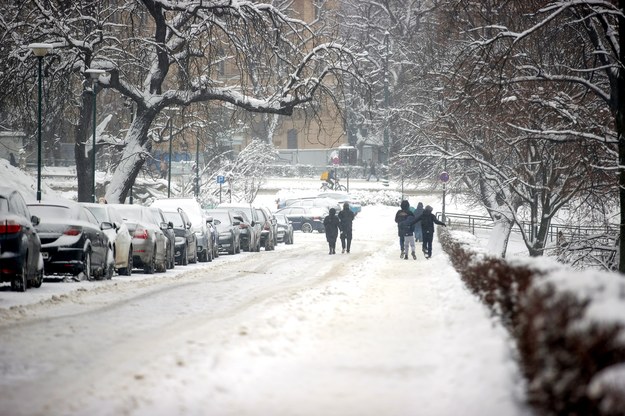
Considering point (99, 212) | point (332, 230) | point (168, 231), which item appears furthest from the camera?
point (332, 230)

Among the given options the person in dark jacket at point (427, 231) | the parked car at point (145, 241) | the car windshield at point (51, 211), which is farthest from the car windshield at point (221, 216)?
the car windshield at point (51, 211)

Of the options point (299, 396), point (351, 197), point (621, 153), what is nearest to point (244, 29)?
point (621, 153)

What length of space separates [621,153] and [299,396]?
1577 centimetres

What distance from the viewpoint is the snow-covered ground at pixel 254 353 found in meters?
8.72

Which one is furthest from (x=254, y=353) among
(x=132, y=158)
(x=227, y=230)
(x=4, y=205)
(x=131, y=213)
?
(x=227, y=230)

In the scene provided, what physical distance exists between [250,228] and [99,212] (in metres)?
17.8

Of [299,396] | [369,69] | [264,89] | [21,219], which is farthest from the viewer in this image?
[369,69]

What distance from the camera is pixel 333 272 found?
1123 inches

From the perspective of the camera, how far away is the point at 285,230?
182 feet

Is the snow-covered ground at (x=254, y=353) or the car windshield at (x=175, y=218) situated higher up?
the car windshield at (x=175, y=218)

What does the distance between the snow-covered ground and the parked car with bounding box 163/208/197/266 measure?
501 inches

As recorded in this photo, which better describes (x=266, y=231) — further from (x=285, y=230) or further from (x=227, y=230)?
(x=285, y=230)

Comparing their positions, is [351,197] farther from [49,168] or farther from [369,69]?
[49,168]

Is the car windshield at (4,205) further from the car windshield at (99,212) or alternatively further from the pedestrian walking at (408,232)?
the pedestrian walking at (408,232)
